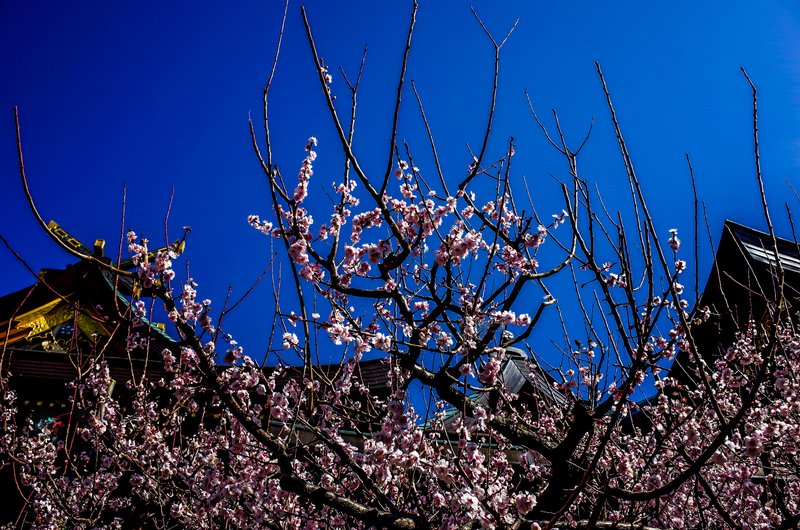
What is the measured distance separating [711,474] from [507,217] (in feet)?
17.3

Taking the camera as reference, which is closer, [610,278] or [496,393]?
[496,393]

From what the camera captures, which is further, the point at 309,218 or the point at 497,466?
the point at 497,466

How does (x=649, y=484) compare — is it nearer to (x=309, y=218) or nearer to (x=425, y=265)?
(x=425, y=265)

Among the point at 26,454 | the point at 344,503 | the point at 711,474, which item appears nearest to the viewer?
the point at 344,503

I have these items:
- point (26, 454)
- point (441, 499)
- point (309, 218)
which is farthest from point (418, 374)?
point (26, 454)

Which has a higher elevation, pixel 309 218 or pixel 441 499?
pixel 309 218

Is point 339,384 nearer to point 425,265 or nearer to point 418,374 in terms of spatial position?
point 418,374

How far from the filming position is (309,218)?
465cm

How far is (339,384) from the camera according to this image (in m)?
4.43

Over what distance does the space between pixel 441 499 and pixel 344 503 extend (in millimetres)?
1061

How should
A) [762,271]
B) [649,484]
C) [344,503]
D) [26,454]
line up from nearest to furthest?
[344,503] → [649,484] → [26,454] → [762,271]

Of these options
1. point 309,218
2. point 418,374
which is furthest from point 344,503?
point 309,218

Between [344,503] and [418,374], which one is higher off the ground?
[418,374]

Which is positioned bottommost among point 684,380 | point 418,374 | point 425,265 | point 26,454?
point 26,454
